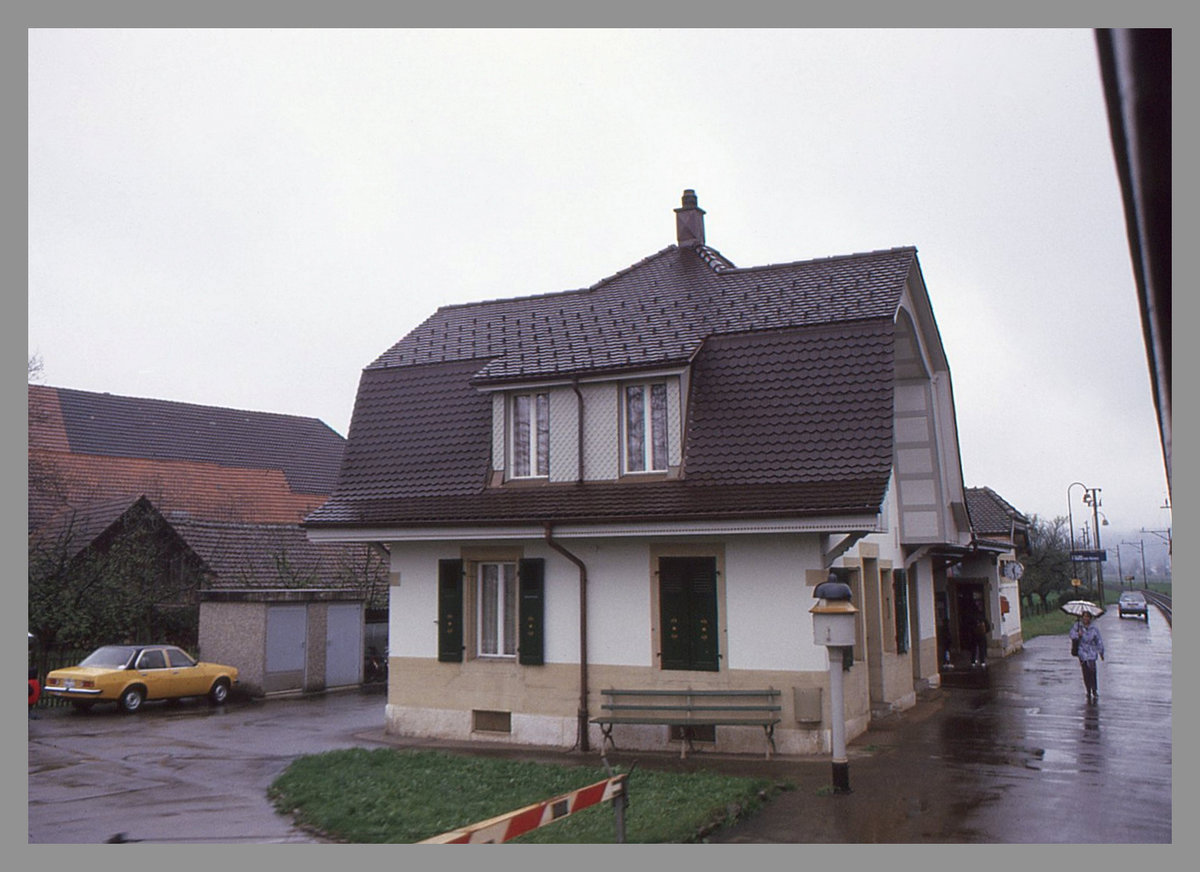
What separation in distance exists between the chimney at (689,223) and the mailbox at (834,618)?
10.3 metres

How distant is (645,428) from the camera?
14.1m

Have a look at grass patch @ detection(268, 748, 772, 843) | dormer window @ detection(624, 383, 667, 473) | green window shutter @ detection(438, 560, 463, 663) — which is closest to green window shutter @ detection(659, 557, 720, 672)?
dormer window @ detection(624, 383, 667, 473)

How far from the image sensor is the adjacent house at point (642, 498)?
12.5m

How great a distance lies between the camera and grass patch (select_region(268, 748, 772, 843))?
27.8ft

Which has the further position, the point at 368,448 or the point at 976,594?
the point at 976,594

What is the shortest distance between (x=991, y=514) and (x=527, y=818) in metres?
30.3

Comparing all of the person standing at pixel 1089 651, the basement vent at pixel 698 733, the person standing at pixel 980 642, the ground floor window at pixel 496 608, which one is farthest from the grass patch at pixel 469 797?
the person standing at pixel 980 642

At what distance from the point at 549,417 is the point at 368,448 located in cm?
340

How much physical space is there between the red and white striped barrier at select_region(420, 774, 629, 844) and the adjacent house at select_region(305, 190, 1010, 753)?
18.2ft

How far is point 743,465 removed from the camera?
13031 mm

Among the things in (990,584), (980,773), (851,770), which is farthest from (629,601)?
(990,584)

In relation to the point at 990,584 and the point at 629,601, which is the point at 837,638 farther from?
the point at 990,584

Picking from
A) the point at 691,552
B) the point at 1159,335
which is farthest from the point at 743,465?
the point at 1159,335

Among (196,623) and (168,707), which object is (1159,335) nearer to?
(168,707)
